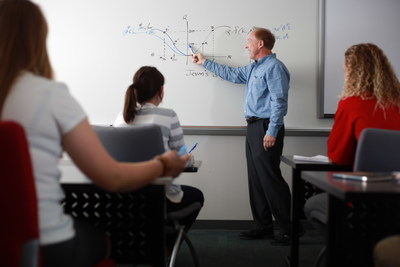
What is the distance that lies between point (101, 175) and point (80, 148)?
0.28 feet

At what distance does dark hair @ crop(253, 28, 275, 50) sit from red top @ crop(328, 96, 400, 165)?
1345 mm

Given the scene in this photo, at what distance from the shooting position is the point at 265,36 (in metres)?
3.21

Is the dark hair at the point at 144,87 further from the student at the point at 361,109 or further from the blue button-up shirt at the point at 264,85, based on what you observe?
the blue button-up shirt at the point at 264,85

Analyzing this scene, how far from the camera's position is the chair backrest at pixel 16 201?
823 millimetres

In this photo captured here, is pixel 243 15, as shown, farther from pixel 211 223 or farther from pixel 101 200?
pixel 101 200

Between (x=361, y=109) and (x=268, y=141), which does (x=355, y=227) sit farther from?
(x=268, y=141)

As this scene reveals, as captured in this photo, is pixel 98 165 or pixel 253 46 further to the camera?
pixel 253 46

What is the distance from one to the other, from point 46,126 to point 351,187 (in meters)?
0.80

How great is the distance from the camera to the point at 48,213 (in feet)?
3.17

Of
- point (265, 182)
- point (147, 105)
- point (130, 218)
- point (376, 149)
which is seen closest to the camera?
point (130, 218)

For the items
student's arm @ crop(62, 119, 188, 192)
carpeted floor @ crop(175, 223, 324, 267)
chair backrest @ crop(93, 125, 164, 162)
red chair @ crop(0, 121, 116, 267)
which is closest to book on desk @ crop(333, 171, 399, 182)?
student's arm @ crop(62, 119, 188, 192)

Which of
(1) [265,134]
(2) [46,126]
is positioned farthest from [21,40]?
(1) [265,134]

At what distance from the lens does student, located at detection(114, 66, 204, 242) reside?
2113 mm

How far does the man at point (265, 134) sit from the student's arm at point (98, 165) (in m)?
2.09
